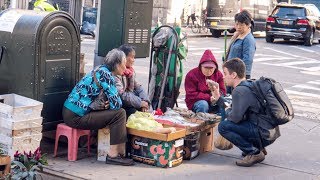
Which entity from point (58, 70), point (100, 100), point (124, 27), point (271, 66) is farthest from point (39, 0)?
point (271, 66)

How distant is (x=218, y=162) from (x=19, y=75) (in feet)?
8.06

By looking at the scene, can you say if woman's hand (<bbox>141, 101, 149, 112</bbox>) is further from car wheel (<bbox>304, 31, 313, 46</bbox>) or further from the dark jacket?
car wheel (<bbox>304, 31, 313, 46</bbox>)

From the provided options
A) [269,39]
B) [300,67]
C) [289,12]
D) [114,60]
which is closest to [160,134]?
[114,60]

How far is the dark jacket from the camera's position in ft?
22.9

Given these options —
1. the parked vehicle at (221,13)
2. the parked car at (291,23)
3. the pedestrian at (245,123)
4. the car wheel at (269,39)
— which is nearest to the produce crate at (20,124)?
the pedestrian at (245,123)

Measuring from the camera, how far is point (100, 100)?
22.6 feet

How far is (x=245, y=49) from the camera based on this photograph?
898cm

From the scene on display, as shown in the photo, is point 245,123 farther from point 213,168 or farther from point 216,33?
point 216,33

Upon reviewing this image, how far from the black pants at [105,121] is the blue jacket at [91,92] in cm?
6

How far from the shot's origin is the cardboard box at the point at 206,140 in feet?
25.4

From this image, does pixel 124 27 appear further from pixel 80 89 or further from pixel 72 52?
pixel 80 89

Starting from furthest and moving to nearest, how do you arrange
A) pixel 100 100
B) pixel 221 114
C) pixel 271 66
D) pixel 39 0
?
pixel 271 66, pixel 39 0, pixel 221 114, pixel 100 100

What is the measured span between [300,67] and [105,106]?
45.0 feet

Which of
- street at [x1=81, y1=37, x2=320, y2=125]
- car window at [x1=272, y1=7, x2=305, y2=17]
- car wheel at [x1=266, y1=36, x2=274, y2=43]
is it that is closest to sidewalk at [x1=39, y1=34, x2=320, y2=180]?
street at [x1=81, y1=37, x2=320, y2=125]
